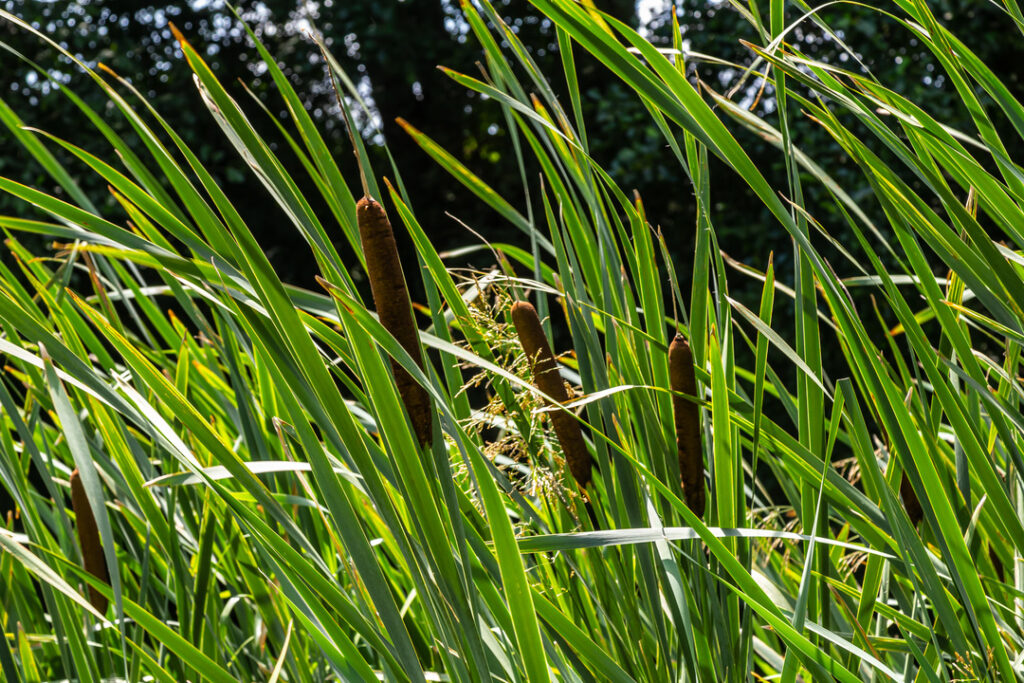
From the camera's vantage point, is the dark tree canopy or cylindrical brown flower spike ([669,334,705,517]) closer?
cylindrical brown flower spike ([669,334,705,517])

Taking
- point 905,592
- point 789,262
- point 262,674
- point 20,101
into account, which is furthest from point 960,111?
point 20,101

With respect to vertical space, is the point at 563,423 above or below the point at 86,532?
above

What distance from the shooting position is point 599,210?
51 centimetres

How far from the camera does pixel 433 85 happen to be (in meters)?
4.39

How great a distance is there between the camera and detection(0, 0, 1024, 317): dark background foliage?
3.00 meters

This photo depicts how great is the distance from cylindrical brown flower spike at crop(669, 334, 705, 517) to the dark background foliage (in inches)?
95.7

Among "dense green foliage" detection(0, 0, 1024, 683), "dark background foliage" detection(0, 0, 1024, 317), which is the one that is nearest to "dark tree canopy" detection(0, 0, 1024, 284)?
"dark background foliage" detection(0, 0, 1024, 317)

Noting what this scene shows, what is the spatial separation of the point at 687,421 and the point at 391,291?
0.18 m

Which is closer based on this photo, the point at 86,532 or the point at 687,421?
the point at 687,421

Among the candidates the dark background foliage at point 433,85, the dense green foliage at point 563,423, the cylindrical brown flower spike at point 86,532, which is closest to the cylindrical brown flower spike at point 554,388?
the dense green foliage at point 563,423

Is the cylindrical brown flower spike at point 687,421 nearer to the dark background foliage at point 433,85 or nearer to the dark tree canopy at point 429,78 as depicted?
the dark tree canopy at point 429,78

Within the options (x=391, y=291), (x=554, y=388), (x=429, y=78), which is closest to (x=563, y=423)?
(x=554, y=388)

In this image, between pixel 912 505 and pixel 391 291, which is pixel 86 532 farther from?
pixel 912 505

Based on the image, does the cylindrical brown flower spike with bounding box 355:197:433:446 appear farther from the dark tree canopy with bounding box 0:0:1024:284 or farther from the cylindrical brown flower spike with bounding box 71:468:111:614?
the dark tree canopy with bounding box 0:0:1024:284
